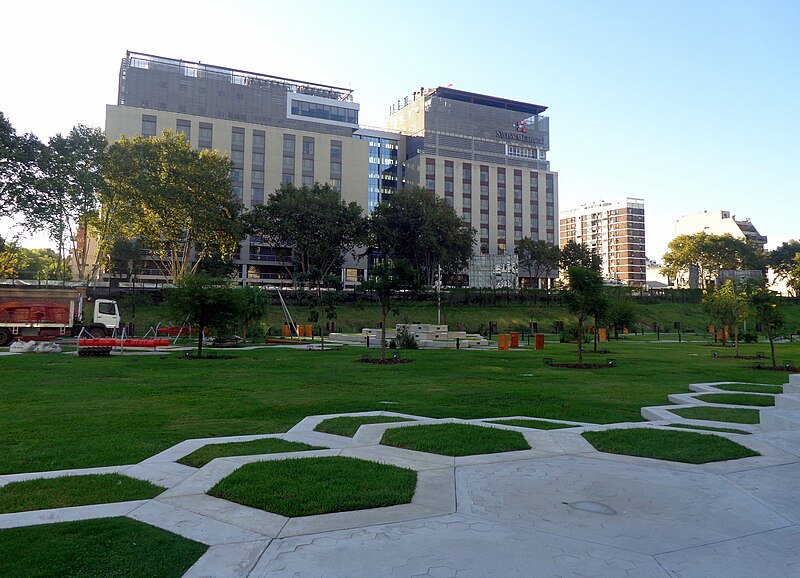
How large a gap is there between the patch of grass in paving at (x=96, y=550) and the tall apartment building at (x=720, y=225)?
15681cm

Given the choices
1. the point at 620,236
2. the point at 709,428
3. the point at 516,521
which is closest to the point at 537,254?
the point at 709,428

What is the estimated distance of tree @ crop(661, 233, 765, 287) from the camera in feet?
308

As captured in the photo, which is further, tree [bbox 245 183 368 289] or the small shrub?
tree [bbox 245 183 368 289]

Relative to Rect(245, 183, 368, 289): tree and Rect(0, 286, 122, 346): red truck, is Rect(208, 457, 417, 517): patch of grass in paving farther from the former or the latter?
Rect(245, 183, 368, 289): tree

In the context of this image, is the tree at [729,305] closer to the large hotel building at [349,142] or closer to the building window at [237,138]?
the large hotel building at [349,142]

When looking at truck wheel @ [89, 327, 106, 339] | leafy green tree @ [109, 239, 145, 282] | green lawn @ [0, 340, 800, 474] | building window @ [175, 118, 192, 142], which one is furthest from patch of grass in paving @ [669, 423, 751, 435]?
building window @ [175, 118, 192, 142]

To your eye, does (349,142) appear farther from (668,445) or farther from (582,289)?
(668,445)

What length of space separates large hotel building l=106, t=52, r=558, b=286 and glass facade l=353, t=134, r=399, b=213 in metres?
0.21

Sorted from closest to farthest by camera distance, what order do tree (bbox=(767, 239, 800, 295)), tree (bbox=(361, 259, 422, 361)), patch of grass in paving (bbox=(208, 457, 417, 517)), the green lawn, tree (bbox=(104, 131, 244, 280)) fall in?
patch of grass in paving (bbox=(208, 457, 417, 517)) → the green lawn → tree (bbox=(361, 259, 422, 361)) → tree (bbox=(104, 131, 244, 280)) → tree (bbox=(767, 239, 800, 295))

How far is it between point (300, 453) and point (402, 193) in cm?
6604

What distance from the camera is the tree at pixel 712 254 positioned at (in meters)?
94.0

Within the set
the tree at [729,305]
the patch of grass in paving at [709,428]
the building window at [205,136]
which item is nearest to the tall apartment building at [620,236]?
the building window at [205,136]

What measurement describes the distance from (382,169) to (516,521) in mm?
109191

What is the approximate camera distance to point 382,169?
111m
